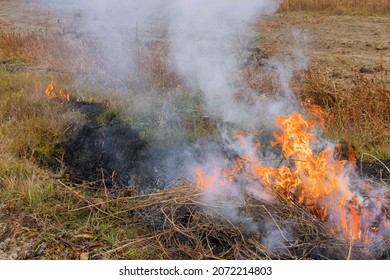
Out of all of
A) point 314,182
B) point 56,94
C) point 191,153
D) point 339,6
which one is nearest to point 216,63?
point 191,153

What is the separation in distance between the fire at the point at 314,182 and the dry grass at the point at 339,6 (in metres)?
10.8

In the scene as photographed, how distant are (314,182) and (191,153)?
1.52m

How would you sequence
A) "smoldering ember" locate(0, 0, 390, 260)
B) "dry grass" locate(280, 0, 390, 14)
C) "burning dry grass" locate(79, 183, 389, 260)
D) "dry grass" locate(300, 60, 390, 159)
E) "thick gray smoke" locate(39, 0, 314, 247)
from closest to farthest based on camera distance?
"burning dry grass" locate(79, 183, 389, 260), "smoldering ember" locate(0, 0, 390, 260), "dry grass" locate(300, 60, 390, 159), "thick gray smoke" locate(39, 0, 314, 247), "dry grass" locate(280, 0, 390, 14)

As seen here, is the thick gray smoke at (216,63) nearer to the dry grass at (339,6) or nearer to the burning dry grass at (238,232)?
the burning dry grass at (238,232)

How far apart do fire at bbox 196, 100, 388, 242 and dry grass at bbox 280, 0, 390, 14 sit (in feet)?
35.6

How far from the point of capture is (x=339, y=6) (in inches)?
548

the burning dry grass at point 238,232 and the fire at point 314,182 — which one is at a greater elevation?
the fire at point 314,182

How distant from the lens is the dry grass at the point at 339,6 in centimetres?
1355

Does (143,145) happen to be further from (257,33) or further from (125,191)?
(257,33)

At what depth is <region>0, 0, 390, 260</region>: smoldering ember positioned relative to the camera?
3.39 meters

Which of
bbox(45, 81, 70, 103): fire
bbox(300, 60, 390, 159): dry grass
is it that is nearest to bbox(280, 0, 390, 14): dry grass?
bbox(300, 60, 390, 159): dry grass

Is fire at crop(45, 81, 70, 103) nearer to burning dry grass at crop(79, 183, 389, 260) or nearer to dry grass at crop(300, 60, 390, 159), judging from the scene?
Result: burning dry grass at crop(79, 183, 389, 260)

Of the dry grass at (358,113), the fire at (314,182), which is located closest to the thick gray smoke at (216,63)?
the fire at (314,182)
